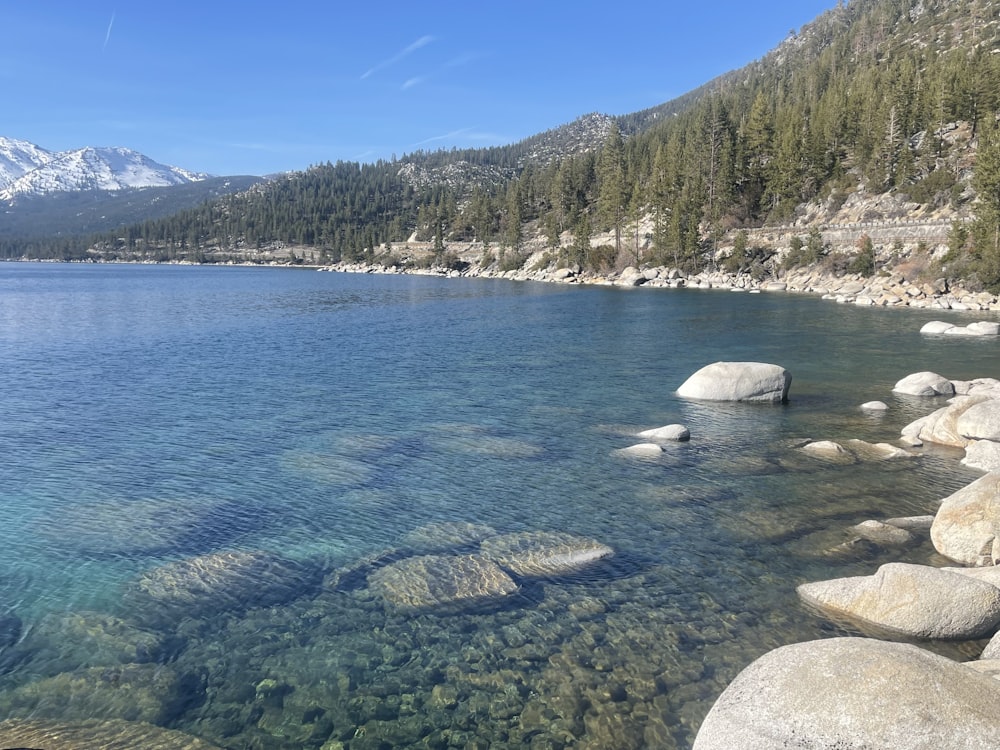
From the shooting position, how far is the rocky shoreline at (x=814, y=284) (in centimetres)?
6425

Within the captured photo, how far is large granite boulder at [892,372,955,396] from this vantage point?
28.2m

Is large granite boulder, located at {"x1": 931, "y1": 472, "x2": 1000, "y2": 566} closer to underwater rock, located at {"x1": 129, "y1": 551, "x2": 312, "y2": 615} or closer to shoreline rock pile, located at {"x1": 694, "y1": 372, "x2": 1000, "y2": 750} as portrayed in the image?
shoreline rock pile, located at {"x1": 694, "y1": 372, "x2": 1000, "y2": 750}

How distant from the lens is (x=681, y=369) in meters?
35.3

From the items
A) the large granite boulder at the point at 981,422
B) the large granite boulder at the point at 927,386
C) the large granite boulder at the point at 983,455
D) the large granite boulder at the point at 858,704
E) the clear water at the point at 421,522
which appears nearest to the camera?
the large granite boulder at the point at 858,704

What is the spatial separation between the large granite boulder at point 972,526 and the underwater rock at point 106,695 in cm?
1399

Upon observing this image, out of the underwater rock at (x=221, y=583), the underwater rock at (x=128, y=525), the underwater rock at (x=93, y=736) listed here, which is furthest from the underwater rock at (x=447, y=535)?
the underwater rock at (x=93, y=736)

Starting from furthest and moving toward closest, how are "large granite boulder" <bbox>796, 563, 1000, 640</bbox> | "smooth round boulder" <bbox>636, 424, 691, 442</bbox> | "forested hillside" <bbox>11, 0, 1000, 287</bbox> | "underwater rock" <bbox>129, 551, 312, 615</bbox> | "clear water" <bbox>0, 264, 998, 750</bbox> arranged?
1. "forested hillside" <bbox>11, 0, 1000, 287</bbox>
2. "smooth round boulder" <bbox>636, 424, 691, 442</bbox>
3. "underwater rock" <bbox>129, 551, 312, 615</bbox>
4. "large granite boulder" <bbox>796, 563, 1000, 640</bbox>
5. "clear water" <bbox>0, 264, 998, 750</bbox>

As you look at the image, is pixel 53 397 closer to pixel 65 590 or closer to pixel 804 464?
pixel 65 590

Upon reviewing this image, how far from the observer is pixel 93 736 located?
8328 millimetres

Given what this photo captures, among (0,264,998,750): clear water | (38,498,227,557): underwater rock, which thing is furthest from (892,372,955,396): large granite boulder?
(38,498,227,557): underwater rock

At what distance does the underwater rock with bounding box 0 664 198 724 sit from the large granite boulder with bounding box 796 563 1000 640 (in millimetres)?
10489

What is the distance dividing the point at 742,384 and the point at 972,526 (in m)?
14.5

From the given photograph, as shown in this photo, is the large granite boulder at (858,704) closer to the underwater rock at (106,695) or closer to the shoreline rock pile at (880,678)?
the shoreline rock pile at (880,678)

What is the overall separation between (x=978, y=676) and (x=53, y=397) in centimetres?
3256
